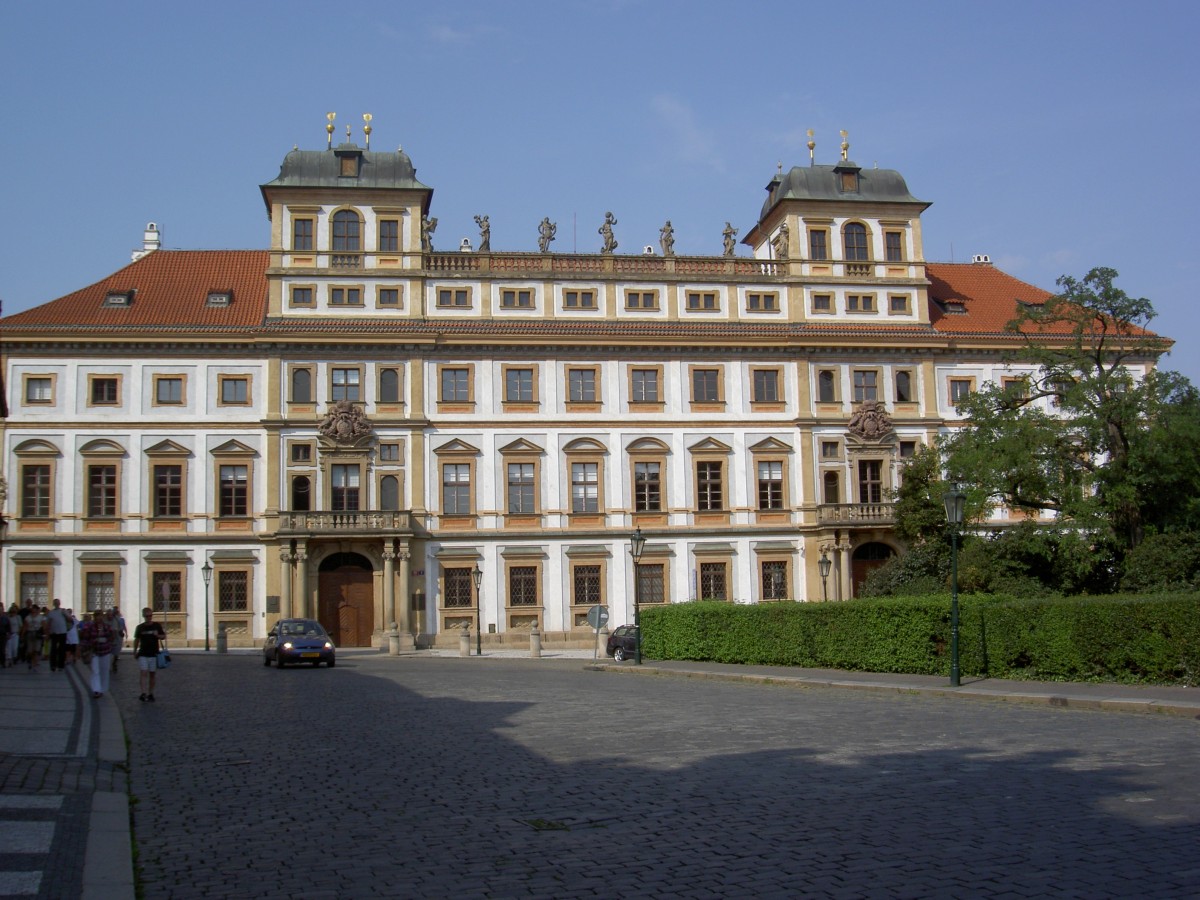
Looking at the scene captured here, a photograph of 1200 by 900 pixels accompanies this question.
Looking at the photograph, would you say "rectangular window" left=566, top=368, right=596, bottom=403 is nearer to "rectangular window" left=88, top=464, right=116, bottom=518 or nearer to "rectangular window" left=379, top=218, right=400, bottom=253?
"rectangular window" left=379, top=218, right=400, bottom=253

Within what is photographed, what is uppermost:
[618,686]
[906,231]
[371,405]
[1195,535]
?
[906,231]

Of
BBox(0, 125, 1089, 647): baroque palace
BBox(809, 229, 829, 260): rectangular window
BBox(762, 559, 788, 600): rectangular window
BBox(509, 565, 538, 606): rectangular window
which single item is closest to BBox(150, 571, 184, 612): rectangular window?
BBox(0, 125, 1089, 647): baroque palace

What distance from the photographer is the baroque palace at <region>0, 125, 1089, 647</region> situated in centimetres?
5303

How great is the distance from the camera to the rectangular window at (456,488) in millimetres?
54719

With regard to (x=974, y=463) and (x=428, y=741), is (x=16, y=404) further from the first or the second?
(x=428, y=741)

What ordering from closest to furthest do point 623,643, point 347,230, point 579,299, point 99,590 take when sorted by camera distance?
point 623,643 < point 99,590 < point 347,230 < point 579,299

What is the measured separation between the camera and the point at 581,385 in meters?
56.2

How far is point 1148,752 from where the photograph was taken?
46.8 feet

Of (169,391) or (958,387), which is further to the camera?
(958,387)

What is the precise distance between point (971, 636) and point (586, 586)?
29.7m

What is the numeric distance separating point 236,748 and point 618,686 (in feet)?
41.8

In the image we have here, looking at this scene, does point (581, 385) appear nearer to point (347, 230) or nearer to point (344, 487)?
point (344, 487)

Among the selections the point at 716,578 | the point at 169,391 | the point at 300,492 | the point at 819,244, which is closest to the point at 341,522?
the point at 300,492

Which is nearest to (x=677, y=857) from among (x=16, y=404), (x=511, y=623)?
(x=511, y=623)
